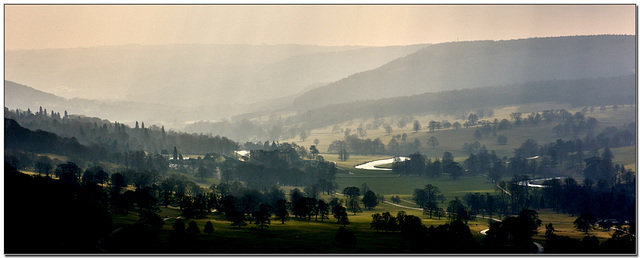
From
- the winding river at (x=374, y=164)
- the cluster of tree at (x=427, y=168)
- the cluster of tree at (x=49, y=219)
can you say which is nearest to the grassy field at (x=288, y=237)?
the cluster of tree at (x=49, y=219)

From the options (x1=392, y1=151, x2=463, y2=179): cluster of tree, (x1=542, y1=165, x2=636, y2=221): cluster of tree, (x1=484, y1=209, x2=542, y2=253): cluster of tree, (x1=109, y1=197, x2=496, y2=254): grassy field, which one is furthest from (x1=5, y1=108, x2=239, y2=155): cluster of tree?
(x1=484, y1=209, x2=542, y2=253): cluster of tree

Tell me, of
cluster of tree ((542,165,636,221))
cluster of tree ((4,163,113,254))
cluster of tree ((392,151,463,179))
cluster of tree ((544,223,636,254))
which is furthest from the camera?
cluster of tree ((392,151,463,179))

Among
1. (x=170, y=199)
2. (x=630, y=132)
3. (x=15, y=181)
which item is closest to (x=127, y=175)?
(x=170, y=199)

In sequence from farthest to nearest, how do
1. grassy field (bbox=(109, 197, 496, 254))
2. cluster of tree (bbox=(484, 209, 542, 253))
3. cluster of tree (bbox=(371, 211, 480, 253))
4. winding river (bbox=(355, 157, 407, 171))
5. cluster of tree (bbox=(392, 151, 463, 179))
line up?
winding river (bbox=(355, 157, 407, 171)) → cluster of tree (bbox=(392, 151, 463, 179)) → cluster of tree (bbox=(484, 209, 542, 253)) → cluster of tree (bbox=(371, 211, 480, 253)) → grassy field (bbox=(109, 197, 496, 254))

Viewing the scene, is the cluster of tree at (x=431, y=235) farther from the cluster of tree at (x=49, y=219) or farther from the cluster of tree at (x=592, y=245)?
the cluster of tree at (x=49, y=219)

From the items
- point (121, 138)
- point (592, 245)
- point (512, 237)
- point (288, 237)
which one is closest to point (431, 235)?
point (512, 237)

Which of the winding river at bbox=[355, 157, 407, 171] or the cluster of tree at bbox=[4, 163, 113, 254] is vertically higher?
the winding river at bbox=[355, 157, 407, 171]

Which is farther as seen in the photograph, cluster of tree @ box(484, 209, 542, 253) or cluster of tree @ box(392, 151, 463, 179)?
cluster of tree @ box(392, 151, 463, 179)

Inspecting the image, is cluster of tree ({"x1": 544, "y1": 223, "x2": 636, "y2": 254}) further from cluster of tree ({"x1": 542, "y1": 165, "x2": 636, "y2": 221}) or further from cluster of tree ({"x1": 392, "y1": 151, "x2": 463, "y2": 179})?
cluster of tree ({"x1": 392, "y1": 151, "x2": 463, "y2": 179})
